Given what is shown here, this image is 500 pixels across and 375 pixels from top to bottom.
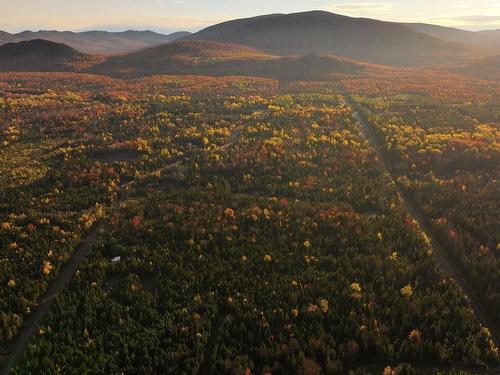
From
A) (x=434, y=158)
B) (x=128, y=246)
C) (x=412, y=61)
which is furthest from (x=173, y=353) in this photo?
(x=412, y=61)

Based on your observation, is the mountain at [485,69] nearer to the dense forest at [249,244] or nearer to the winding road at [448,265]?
the dense forest at [249,244]

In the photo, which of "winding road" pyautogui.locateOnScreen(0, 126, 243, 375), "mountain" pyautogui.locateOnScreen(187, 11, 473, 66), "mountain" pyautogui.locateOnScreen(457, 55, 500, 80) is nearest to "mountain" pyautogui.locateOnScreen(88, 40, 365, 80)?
"mountain" pyautogui.locateOnScreen(457, 55, 500, 80)

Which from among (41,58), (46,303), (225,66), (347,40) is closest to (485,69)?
(225,66)

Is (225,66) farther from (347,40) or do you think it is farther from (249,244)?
(347,40)

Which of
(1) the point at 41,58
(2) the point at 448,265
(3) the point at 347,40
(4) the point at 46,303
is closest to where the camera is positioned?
(4) the point at 46,303

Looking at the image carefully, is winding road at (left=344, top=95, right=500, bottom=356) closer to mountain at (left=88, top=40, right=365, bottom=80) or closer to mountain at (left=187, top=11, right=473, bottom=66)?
mountain at (left=88, top=40, right=365, bottom=80)

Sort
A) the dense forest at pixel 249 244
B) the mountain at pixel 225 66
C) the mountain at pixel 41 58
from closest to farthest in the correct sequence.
A: the dense forest at pixel 249 244 → the mountain at pixel 225 66 → the mountain at pixel 41 58

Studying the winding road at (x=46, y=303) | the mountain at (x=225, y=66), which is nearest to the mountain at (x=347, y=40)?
the mountain at (x=225, y=66)
